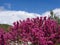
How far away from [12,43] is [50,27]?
1.39m

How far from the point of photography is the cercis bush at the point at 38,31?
8.09m

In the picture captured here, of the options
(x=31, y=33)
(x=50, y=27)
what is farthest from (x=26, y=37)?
(x=50, y=27)

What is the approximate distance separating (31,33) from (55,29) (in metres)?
0.72

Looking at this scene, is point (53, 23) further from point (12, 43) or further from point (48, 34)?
point (12, 43)

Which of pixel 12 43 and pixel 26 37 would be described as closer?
pixel 26 37

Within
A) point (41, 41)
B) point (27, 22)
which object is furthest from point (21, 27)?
point (41, 41)

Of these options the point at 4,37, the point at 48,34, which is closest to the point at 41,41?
the point at 48,34

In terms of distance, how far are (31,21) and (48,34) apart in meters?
0.65

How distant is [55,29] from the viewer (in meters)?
8.36

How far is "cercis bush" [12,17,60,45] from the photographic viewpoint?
26.5 ft

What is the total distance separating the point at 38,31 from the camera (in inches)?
323

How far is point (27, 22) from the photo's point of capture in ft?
27.6

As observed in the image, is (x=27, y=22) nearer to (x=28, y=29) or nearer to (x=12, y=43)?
(x=28, y=29)

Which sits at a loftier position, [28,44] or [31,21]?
[31,21]
